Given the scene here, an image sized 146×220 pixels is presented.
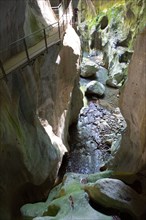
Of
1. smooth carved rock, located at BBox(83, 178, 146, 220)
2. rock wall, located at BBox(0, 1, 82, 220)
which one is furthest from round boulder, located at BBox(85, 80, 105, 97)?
smooth carved rock, located at BBox(83, 178, 146, 220)

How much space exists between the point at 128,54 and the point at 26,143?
1529cm

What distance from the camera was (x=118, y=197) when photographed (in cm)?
659

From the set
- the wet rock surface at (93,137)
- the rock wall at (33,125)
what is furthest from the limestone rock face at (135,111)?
the wet rock surface at (93,137)

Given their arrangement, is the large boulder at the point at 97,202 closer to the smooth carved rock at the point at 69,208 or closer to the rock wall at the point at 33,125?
the smooth carved rock at the point at 69,208

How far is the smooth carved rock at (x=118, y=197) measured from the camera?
21.1ft

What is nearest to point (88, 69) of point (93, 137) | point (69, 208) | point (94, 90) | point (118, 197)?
point (94, 90)

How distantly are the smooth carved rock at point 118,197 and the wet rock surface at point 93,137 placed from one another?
554 centimetres

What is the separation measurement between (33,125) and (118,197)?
439 centimetres

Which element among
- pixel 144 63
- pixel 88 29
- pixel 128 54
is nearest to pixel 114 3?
pixel 88 29

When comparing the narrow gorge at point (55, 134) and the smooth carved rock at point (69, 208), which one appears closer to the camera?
the smooth carved rock at point (69, 208)

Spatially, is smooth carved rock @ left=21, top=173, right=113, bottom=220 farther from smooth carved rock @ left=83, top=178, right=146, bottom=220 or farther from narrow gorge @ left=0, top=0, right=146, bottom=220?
smooth carved rock @ left=83, top=178, right=146, bottom=220

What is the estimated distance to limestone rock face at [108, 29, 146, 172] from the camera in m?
6.97

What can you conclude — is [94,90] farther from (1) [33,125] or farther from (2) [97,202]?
(2) [97,202]

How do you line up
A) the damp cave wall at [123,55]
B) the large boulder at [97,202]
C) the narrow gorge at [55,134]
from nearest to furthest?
1. the large boulder at [97,202]
2. the narrow gorge at [55,134]
3. the damp cave wall at [123,55]
